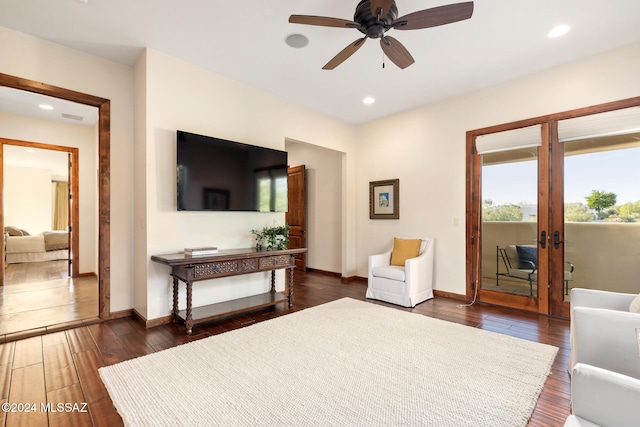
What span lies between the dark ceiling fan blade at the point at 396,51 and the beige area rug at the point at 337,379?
264cm

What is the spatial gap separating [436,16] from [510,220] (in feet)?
9.68

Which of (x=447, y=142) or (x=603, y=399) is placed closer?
(x=603, y=399)

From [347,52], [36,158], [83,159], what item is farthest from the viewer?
[36,158]

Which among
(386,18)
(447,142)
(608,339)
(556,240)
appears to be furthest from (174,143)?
(556,240)

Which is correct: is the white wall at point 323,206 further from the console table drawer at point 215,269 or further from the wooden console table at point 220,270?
the console table drawer at point 215,269

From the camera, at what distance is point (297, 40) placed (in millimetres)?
2941

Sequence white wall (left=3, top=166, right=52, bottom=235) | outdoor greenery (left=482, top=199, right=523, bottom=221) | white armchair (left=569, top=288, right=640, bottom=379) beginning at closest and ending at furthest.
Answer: white armchair (left=569, top=288, right=640, bottom=379)
outdoor greenery (left=482, top=199, right=523, bottom=221)
white wall (left=3, top=166, right=52, bottom=235)

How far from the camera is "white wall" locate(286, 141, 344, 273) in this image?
19.4 ft

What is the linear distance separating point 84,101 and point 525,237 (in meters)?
5.60

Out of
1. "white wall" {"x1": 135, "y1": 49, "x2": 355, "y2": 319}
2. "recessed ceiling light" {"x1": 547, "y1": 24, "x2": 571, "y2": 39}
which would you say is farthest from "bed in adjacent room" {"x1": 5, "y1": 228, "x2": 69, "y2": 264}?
"recessed ceiling light" {"x1": 547, "y1": 24, "x2": 571, "y2": 39}

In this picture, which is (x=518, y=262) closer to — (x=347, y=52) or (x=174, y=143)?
(x=347, y=52)

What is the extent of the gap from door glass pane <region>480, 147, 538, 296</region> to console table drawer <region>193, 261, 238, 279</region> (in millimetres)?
3430

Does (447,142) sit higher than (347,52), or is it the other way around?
(347,52)

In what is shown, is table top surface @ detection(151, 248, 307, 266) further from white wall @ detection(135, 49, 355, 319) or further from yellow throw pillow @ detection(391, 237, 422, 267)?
yellow throw pillow @ detection(391, 237, 422, 267)
